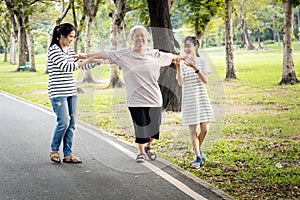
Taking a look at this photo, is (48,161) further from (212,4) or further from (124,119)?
(212,4)

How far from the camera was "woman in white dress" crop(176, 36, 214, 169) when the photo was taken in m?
6.46

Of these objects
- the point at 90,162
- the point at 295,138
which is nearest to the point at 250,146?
the point at 295,138

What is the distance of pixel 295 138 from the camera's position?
9.03 metres

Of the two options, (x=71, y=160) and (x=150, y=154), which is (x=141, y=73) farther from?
Result: (x=71, y=160)

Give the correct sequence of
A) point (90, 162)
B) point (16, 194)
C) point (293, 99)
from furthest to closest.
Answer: point (293, 99) → point (90, 162) → point (16, 194)

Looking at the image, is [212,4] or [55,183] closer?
[55,183]

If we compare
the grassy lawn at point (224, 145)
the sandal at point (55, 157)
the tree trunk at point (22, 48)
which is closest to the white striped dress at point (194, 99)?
the grassy lawn at point (224, 145)

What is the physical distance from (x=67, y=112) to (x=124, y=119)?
80cm

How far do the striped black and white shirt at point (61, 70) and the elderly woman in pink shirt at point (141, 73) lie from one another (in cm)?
36

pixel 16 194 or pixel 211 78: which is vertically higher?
pixel 211 78

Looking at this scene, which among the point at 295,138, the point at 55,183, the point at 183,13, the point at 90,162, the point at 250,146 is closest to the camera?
the point at 55,183

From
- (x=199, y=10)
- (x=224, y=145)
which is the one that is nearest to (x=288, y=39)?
(x=199, y=10)

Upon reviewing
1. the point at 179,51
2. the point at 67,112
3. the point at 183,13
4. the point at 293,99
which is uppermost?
the point at 183,13

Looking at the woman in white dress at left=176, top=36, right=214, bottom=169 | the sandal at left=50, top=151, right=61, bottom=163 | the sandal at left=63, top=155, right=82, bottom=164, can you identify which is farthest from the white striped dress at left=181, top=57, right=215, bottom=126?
the sandal at left=50, top=151, right=61, bottom=163
